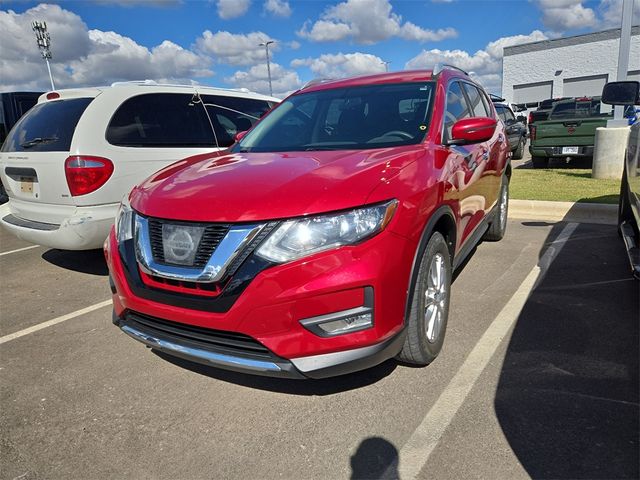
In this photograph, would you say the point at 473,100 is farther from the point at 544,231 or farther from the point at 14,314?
the point at 14,314

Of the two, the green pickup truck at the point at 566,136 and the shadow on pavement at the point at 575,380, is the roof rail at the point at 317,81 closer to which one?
the shadow on pavement at the point at 575,380

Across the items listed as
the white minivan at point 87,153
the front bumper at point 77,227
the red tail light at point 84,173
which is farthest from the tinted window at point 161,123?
the front bumper at point 77,227

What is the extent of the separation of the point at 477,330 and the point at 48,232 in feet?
12.7

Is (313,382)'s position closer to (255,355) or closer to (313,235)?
(255,355)

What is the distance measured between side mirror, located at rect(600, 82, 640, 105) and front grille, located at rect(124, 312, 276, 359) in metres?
3.34

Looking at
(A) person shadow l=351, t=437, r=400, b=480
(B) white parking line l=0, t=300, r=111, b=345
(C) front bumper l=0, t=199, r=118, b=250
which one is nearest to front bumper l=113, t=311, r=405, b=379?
(A) person shadow l=351, t=437, r=400, b=480

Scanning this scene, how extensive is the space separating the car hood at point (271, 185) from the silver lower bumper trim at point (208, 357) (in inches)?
26.0

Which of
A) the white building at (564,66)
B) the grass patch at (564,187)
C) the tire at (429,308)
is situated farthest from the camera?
the white building at (564,66)

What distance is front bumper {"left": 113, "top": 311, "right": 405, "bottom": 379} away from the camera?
2223 millimetres

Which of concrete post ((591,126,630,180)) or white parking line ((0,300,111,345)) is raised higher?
concrete post ((591,126,630,180))

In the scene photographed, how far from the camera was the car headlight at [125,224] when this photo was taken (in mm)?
2668

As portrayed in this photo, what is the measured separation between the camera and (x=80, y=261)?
5.56 m

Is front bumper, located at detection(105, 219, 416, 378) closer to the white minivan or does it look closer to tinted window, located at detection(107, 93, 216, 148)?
the white minivan

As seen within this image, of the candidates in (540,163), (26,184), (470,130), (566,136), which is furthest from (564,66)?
(26,184)
